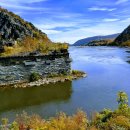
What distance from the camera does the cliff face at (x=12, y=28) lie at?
45.8 metres

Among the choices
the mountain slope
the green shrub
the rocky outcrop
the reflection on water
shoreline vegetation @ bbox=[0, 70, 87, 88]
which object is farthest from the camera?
the mountain slope

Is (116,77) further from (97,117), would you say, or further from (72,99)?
(97,117)

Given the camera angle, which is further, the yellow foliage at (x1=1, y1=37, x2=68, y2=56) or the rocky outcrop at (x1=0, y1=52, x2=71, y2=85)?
the yellow foliage at (x1=1, y1=37, x2=68, y2=56)

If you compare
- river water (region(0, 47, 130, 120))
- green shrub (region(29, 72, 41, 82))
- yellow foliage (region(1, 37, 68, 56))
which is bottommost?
river water (region(0, 47, 130, 120))

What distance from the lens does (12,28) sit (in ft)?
153

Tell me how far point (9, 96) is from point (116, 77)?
16687 millimetres

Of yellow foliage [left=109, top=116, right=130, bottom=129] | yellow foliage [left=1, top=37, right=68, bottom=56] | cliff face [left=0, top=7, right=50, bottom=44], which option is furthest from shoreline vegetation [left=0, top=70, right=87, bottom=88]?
yellow foliage [left=109, top=116, right=130, bottom=129]

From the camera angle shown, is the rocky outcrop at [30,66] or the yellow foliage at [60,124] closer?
the yellow foliage at [60,124]

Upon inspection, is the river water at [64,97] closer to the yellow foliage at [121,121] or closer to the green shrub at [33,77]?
the green shrub at [33,77]

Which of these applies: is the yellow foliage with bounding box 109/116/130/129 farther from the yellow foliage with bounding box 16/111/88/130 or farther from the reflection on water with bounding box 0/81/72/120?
the reflection on water with bounding box 0/81/72/120

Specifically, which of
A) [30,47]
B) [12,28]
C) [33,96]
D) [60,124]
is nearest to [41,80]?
[30,47]

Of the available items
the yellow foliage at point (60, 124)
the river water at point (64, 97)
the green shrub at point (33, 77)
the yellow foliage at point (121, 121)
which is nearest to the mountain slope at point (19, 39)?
the green shrub at point (33, 77)

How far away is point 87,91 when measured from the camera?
1373 inches

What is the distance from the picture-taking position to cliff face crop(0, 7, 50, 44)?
45.8 meters
